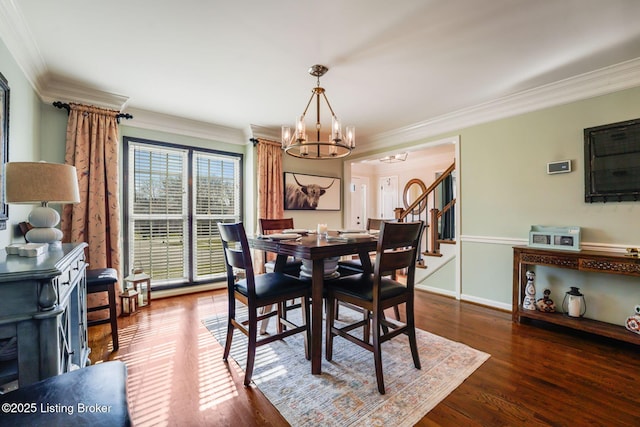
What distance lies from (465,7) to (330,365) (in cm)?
260

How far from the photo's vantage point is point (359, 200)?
7.55 metres

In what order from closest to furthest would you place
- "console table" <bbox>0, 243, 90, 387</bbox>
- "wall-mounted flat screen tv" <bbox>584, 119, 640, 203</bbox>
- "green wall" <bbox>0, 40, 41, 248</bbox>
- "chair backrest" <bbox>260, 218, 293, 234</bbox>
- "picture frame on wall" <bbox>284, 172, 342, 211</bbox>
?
"console table" <bbox>0, 243, 90, 387</bbox> < "green wall" <bbox>0, 40, 41, 248</bbox> < "wall-mounted flat screen tv" <bbox>584, 119, 640, 203</bbox> < "chair backrest" <bbox>260, 218, 293, 234</bbox> < "picture frame on wall" <bbox>284, 172, 342, 211</bbox>

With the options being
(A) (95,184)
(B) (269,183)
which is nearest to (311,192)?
(B) (269,183)

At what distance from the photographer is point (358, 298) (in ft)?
6.06

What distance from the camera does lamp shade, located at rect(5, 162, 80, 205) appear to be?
4.95 ft

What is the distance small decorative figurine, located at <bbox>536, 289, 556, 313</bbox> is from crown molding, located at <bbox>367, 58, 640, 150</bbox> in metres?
1.95

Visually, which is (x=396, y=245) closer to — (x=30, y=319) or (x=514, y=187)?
(x=30, y=319)

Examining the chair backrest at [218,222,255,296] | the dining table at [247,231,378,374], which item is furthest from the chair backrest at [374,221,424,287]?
the chair backrest at [218,222,255,296]

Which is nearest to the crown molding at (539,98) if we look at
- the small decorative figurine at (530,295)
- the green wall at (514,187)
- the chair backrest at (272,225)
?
the green wall at (514,187)

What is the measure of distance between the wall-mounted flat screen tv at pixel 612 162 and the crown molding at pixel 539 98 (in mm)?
363

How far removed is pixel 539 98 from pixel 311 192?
10.7ft

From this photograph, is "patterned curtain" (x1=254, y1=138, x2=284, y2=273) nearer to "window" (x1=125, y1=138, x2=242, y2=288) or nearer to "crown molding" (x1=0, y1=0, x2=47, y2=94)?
"window" (x1=125, y1=138, x2=242, y2=288)

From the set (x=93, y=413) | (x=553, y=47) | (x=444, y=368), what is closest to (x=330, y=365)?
(x=444, y=368)

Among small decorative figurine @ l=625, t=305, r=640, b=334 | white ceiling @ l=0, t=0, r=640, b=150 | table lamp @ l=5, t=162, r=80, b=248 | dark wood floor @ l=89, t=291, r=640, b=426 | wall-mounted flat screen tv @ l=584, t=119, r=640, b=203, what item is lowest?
dark wood floor @ l=89, t=291, r=640, b=426
